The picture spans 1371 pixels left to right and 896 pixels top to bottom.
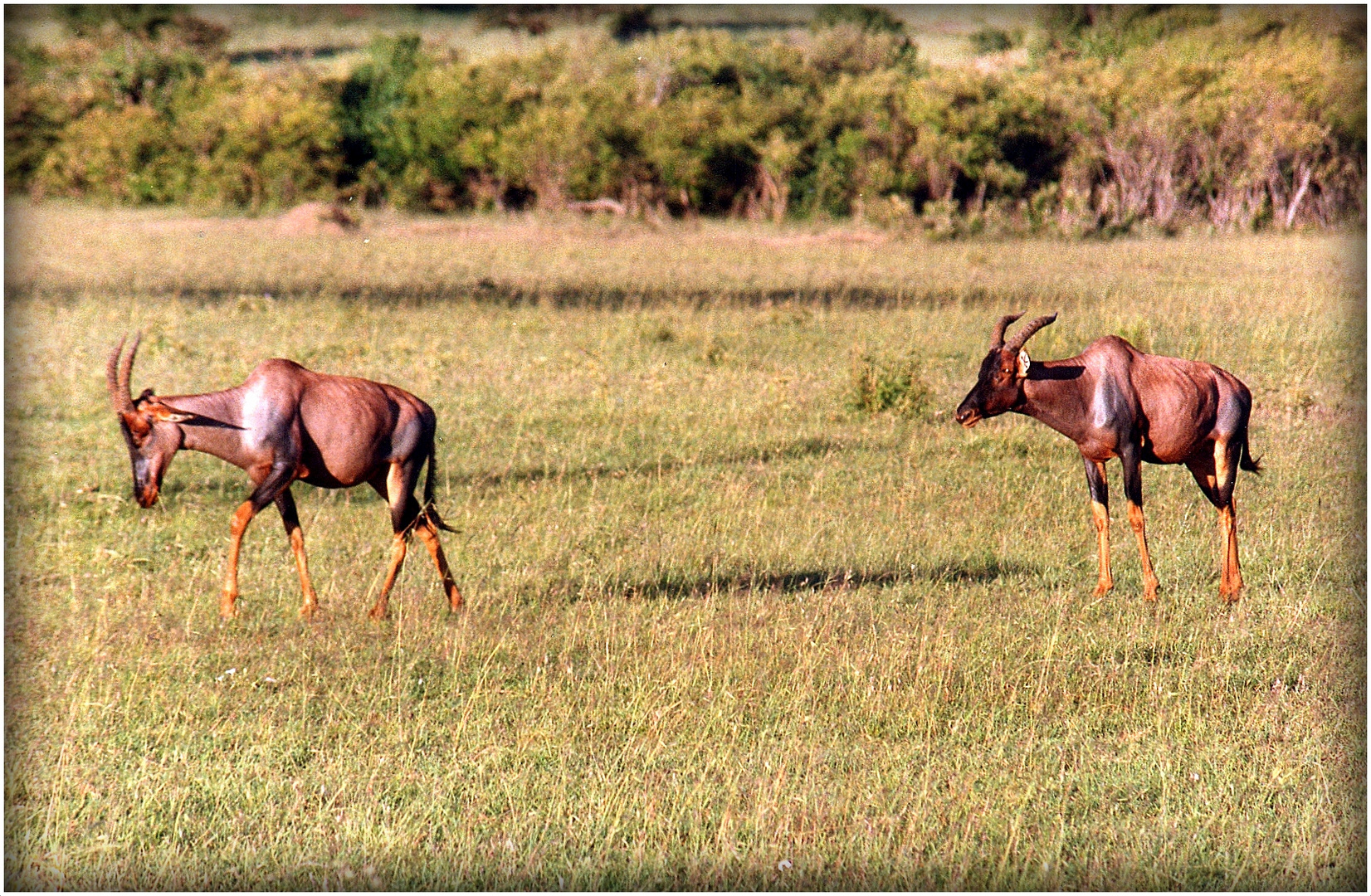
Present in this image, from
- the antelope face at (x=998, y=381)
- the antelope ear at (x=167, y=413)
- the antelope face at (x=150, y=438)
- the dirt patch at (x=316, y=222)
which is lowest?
the dirt patch at (x=316, y=222)

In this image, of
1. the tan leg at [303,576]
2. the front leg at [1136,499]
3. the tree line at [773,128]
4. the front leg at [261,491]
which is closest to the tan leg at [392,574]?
the tan leg at [303,576]

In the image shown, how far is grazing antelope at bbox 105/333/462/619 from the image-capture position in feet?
22.2

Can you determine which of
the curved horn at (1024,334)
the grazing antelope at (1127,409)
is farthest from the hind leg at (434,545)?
the curved horn at (1024,334)

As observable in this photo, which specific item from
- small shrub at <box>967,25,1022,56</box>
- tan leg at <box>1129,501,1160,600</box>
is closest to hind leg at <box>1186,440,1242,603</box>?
tan leg at <box>1129,501,1160,600</box>

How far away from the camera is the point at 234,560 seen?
727cm

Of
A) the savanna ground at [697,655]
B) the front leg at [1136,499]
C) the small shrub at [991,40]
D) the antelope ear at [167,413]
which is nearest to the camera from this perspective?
the savanna ground at [697,655]

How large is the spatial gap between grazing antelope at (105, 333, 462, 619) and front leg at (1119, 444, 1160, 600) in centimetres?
332

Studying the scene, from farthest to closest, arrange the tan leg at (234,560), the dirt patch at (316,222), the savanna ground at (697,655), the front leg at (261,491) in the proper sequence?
the dirt patch at (316,222) → the tan leg at (234,560) → the front leg at (261,491) → the savanna ground at (697,655)

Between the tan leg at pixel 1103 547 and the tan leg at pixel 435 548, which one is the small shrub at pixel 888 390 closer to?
the tan leg at pixel 1103 547

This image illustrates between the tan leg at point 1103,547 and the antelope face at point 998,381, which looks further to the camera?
the tan leg at point 1103,547

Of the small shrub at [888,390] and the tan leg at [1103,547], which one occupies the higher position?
the tan leg at [1103,547]

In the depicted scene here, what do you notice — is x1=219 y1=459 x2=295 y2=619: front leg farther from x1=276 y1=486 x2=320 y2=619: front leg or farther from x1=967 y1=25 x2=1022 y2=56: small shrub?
x1=967 y1=25 x2=1022 y2=56: small shrub

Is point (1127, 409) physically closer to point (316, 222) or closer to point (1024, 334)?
point (1024, 334)

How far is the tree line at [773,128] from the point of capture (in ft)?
105
